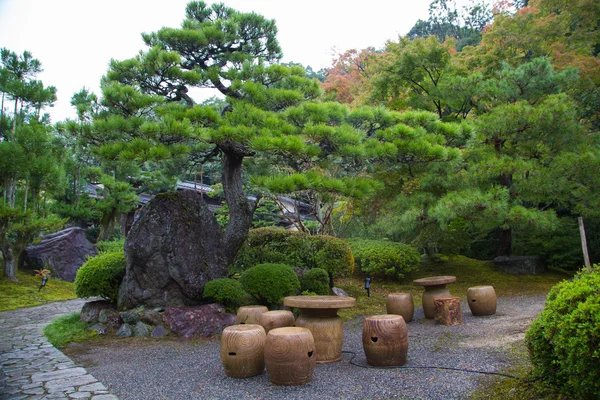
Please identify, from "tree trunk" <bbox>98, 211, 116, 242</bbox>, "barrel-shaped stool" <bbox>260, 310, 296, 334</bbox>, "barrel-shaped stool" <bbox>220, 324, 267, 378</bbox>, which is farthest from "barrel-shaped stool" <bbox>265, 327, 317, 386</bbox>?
"tree trunk" <bbox>98, 211, 116, 242</bbox>

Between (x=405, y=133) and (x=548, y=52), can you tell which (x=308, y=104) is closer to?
(x=405, y=133)

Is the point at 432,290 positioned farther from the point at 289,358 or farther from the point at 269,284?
the point at 289,358

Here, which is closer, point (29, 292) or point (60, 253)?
point (29, 292)

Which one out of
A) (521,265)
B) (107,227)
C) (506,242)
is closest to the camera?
(521,265)

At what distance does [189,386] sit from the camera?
3.50 m

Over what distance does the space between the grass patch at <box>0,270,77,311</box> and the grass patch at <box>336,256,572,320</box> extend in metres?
6.26

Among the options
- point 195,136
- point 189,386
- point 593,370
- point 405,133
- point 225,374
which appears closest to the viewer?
point 593,370

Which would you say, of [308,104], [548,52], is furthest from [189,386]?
[548,52]

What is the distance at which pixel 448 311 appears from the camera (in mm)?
5762

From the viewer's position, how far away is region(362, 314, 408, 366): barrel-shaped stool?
146 inches

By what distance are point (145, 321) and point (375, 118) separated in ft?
14.3

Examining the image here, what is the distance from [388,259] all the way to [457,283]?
1786 mm

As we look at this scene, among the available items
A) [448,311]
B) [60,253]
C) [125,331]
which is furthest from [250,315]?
[60,253]

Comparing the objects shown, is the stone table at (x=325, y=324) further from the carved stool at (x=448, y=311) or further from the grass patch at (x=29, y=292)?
the grass patch at (x=29, y=292)
